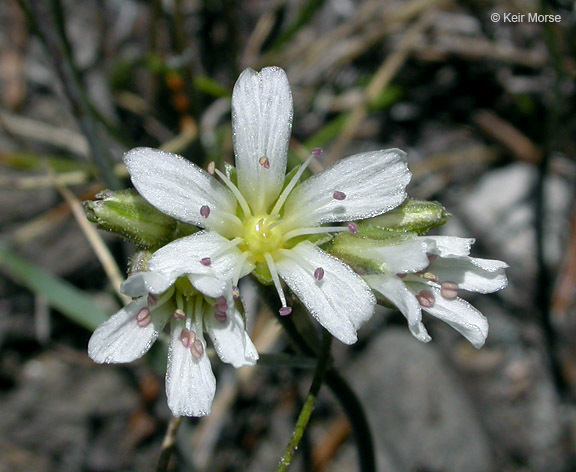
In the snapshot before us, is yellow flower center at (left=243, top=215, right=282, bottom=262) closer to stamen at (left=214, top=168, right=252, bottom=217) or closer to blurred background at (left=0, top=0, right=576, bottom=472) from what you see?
stamen at (left=214, top=168, right=252, bottom=217)

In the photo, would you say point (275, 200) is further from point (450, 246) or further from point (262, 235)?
point (450, 246)

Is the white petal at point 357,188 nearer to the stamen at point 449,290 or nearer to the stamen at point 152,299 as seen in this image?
the stamen at point 449,290

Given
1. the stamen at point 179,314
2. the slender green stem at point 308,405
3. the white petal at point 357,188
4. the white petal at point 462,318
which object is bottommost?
the slender green stem at point 308,405

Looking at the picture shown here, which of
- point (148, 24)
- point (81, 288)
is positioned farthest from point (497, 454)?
point (148, 24)

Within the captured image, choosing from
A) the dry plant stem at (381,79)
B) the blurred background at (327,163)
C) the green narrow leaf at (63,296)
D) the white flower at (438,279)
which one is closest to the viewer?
the white flower at (438,279)

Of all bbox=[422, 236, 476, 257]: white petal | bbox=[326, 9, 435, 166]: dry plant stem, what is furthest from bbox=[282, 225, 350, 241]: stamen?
bbox=[326, 9, 435, 166]: dry plant stem

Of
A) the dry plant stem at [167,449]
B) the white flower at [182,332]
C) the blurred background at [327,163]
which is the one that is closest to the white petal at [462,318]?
the white flower at [182,332]
